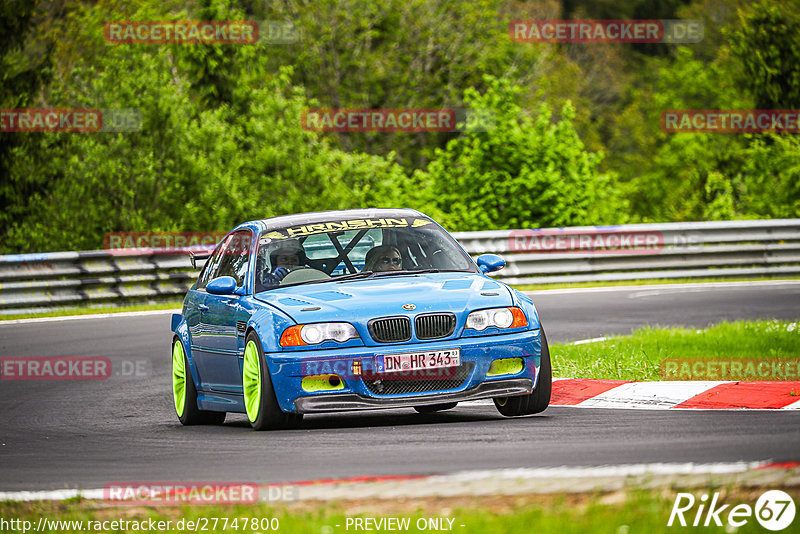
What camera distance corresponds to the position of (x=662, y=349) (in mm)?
12523

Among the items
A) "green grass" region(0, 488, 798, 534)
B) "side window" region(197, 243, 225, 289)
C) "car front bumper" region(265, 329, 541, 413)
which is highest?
"side window" region(197, 243, 225, 289)

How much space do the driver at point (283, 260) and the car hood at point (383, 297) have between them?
228mm

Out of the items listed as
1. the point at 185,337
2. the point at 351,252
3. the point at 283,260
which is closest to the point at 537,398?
the point at 351,252

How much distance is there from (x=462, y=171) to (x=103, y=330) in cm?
1387

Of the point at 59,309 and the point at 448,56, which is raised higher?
the point at 448,56

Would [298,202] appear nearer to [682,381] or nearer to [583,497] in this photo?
[682,381]

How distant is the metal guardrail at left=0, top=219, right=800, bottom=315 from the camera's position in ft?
70.0

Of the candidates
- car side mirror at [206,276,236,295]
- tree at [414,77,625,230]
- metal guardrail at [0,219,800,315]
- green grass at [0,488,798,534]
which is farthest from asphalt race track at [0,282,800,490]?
tree at [414,77,625,230]

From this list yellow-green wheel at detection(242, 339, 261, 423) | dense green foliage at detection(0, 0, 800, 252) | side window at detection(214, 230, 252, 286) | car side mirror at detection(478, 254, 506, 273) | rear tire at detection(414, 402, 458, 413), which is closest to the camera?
yellow-green wheel at detection(242, 339, 261, 423)

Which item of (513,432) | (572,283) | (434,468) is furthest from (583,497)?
(572,283)

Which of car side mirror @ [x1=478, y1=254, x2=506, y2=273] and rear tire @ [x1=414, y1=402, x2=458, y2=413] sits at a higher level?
car side mirror @ [x1=478, y1=254, x2=506, y2=273]

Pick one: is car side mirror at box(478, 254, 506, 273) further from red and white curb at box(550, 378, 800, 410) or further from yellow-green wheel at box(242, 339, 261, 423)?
yellow-green wheel at box(242, 339, 261, 423)

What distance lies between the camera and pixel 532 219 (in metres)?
28.8

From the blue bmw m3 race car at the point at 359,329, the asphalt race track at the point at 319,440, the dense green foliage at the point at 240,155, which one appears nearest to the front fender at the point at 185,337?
the blue bmw m3 race car at the point at 359,329
